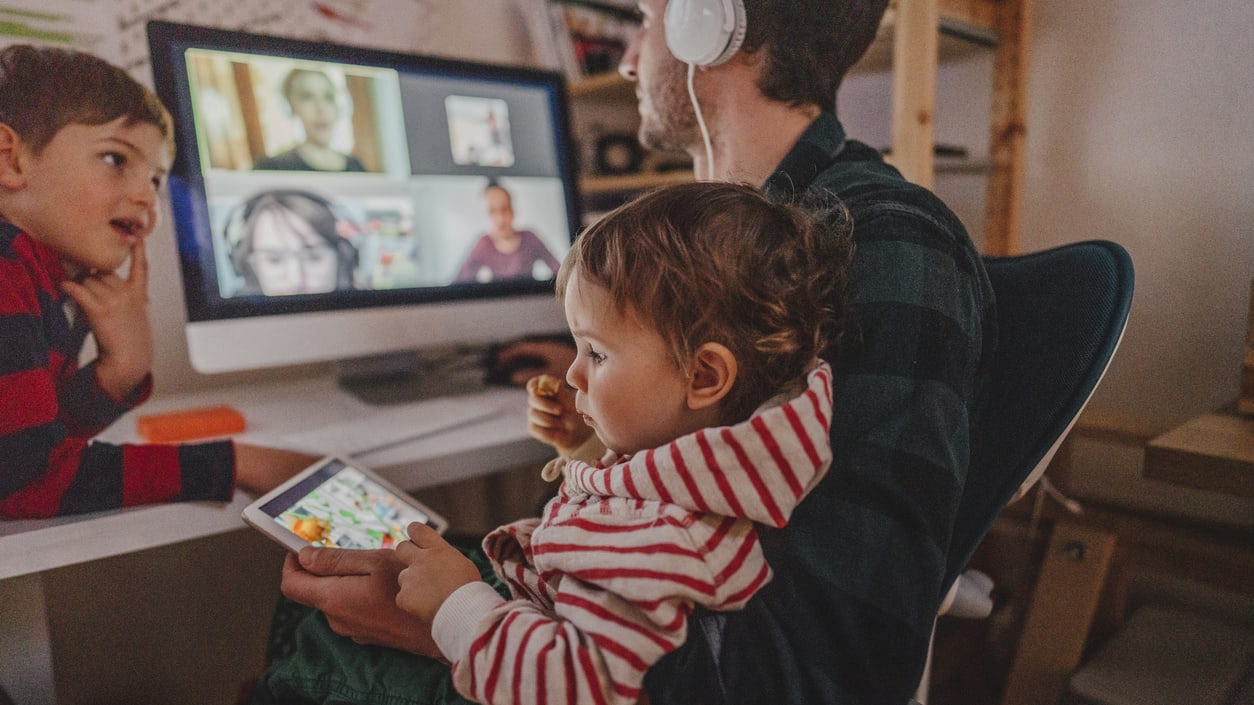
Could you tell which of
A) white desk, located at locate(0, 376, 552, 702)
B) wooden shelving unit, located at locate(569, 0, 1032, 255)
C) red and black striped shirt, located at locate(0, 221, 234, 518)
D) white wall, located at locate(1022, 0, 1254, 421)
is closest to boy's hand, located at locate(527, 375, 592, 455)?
white desk, located at locate(0, 376, 552, 702)

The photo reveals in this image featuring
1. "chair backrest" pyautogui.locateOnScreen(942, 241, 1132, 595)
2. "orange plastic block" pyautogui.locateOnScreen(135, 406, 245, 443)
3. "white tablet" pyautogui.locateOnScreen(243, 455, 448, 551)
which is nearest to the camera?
"chair backrest" pyautogui.locateOnScreen(942, 241, 1132, 595)

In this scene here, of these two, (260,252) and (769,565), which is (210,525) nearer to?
(260,252)

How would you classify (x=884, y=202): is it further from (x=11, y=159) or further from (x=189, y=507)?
(x=11, y=159)

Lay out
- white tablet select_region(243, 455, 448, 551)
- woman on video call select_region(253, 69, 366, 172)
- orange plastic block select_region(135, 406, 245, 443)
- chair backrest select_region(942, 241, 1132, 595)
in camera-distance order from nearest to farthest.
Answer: chair backrest select_region(942, 241, 1132, 595) < white tablet select_region(243, 455, 448, 551) < orange plastic block select_region(135, 406, 245, 443) < woman on video call select_region(253, 69, 366, 172)

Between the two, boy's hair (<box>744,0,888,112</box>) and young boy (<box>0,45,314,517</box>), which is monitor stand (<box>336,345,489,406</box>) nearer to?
young boy (<box>0,45,314,517</box>)

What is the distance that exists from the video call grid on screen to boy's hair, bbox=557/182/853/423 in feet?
1.96

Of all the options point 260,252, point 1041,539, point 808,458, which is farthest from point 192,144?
point 1041,539

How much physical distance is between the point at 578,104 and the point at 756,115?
106cm

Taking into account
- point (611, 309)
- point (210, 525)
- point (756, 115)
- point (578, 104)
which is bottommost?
point (210, 525)

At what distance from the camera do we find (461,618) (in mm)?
575

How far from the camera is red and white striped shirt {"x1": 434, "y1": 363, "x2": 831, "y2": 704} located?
1.70 feet

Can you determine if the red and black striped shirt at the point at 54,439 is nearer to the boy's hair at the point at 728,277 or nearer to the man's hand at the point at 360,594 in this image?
the man's hand at the point at 360,594

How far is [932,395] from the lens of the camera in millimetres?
592

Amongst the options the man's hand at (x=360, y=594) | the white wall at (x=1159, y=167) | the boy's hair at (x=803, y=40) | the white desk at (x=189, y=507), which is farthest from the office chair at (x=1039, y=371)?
the white wall at (x=1159, y=167)
